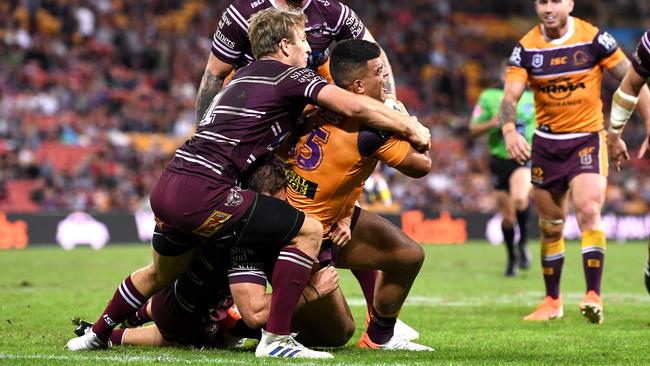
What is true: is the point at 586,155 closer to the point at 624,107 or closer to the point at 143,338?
the point at 624,107

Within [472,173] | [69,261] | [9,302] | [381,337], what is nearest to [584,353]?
[381,337]

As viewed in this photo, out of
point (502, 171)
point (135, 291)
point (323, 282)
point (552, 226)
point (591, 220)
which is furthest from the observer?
point (502, 171)

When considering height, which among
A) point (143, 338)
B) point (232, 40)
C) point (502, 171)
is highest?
point (232, 40)

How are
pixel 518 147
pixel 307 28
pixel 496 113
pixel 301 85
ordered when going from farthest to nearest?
pixel 496 113
pixel 518 147
pixel 307 28
pixel 301 85

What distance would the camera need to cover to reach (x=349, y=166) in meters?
5.92

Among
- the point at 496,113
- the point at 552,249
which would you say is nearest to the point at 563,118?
the point at 552,249

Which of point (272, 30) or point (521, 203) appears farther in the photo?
point (521, 203)

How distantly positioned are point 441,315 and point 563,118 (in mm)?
2028

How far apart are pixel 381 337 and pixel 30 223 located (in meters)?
13.6

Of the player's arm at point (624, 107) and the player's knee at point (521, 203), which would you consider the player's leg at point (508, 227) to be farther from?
the player's arm at point (624, 107)

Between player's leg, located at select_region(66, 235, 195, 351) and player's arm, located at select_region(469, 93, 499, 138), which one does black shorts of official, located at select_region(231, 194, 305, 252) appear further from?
player's arm, located at select_region(469, 93, 499, 138)

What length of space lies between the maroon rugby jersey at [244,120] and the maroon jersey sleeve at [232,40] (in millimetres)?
1796

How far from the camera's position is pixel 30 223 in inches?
743

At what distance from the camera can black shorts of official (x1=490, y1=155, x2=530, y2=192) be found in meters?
13.7
